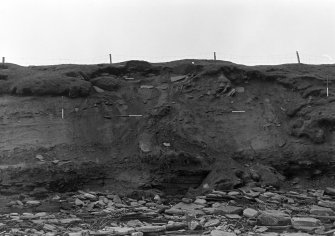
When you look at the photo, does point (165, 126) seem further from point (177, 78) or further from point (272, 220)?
point (272, 220)

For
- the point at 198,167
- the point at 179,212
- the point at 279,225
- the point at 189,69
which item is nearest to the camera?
the point at 279,225

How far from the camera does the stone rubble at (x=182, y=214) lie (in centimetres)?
1052

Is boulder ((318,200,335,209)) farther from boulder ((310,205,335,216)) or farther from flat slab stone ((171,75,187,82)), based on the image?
flat slab stone ((171,75,187,82))

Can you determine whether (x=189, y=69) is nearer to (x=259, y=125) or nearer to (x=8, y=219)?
(x=259, y=125)

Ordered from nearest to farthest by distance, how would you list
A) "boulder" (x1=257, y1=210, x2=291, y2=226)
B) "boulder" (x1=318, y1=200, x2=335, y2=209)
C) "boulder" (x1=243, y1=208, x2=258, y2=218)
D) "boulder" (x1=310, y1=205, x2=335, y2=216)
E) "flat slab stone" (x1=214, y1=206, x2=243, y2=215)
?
1. "boulder" (x1=257, y1=210, x2=291, y2=226)
2. "boulder" (x1=243, y1=208, x2=258, y2=218)
3. "flat slab stone" (x1=214, y1=206, x2=243, y2=215)
4. "boulder" (x1=310, y1=205, x2=335, y2=216)
5. "boulder" (x1=318, y1=200, x2=335, y2=209)

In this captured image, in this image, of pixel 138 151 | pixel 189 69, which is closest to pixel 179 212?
pixel 138 151

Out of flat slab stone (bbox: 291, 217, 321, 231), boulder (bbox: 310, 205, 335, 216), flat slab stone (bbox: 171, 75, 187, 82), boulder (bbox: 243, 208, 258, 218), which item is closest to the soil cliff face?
flat slab stone (bbox: 171, 75, 187, 82)

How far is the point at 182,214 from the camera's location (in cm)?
1224

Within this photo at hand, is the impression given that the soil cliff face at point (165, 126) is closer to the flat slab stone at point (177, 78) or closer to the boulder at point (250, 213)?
the flat slab stone at point (177, 78)

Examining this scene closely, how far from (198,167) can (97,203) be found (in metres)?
3.53

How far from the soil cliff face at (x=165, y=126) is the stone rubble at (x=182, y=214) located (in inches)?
31.4

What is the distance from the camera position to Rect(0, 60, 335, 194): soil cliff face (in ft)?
47.3

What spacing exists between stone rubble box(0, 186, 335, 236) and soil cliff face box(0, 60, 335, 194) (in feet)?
2.62

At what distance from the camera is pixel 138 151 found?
15.2 metres
